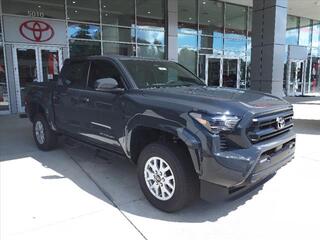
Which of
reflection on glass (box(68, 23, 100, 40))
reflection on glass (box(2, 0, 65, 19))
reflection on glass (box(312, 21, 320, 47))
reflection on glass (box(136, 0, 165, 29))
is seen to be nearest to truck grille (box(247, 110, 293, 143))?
reflection on glass (box(68, 23, 100, 40))

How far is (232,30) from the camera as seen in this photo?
17.1 metres

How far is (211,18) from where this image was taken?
16.2 metres

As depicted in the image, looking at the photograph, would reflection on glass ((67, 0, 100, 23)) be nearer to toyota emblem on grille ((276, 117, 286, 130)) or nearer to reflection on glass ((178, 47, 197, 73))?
reflection on glass ((178, 47, 197, 73))

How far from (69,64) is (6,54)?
6689 millimetres

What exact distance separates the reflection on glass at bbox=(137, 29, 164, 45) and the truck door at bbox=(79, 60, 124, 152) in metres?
9.61

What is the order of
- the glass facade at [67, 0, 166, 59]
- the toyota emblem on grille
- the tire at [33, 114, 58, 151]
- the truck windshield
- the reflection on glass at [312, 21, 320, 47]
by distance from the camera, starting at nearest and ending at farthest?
the toyota emblem on grille
the truck windshield
the tire at [33, 114, 58, 151]
the glass facade at [67, 0, 166, 59]
the reflection on glass at [312, 21, 320, 47]

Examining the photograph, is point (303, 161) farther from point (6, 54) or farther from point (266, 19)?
point (6, 54)

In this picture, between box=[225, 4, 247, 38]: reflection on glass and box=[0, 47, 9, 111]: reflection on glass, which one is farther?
box=[225, 4, 247, 38]: reflection on glass

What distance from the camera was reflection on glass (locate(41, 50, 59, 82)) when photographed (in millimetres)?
11523

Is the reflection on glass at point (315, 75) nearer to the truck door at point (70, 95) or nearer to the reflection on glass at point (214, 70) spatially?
the reflection on glass at point (214, 70)

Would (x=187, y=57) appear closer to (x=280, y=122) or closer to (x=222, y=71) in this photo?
(x=222, y=71)

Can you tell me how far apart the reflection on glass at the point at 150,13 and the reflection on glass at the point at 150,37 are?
0.33 meters

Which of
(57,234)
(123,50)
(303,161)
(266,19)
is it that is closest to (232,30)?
(123,50)

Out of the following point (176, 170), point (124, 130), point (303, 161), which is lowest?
point (303, 161)
